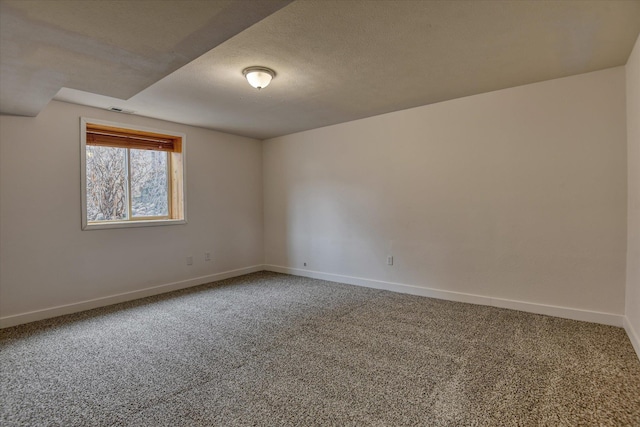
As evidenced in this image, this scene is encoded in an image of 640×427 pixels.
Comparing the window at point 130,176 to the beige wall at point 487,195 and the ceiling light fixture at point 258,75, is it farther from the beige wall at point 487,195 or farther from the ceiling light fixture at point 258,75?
the ceiling light fixture at point 258,75

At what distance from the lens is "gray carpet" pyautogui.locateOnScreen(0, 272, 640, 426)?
173 cm

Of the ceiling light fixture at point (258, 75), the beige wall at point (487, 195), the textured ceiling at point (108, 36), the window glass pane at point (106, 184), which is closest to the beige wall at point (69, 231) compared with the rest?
the window glass pane at point (106, 184)

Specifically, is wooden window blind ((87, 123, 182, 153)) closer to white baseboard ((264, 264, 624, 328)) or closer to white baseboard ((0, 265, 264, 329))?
Answer: white baseboard ((0, 265, 264, 329))

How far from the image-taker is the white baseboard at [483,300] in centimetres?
292

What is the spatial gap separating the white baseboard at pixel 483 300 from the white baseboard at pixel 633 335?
12 cm

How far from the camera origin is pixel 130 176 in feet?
13.4

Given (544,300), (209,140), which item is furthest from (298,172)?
(544,300)

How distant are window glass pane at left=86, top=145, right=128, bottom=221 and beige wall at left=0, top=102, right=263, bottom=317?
219 mm

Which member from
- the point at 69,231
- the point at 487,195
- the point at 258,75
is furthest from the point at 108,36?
the point at 487,195

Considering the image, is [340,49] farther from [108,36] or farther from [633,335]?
[633,335]

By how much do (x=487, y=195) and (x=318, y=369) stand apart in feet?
8.46

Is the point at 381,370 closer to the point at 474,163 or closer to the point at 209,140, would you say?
the point at 474,163

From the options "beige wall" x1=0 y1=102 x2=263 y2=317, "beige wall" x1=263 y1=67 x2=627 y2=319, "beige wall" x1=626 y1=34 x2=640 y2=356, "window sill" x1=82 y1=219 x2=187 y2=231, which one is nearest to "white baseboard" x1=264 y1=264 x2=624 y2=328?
"beige wall" x1=263 y1=67 x2=627 y2=319

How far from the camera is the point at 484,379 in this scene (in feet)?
6.68
